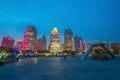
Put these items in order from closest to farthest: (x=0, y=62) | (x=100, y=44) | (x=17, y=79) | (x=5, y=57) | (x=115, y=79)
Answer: (x=115, y=79)
(x=17, y=79)
(x=0, y=62)
(x=5, y=57)
(x=100, y=44)

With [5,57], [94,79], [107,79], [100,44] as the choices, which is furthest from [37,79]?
[100,44]

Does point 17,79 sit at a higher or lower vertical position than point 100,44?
lower

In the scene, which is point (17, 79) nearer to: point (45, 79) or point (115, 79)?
point (45, 79)

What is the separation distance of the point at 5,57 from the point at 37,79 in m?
34.8

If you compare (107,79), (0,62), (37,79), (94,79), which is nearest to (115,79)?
(107,79)

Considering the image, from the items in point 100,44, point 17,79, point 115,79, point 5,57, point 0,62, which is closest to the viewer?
point 115,79

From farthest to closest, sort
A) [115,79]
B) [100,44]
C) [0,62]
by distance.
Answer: [100,44]
[0,62]
[115,79]

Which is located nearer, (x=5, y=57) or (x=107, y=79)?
(x=107, y=79)

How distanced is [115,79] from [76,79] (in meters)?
3.40

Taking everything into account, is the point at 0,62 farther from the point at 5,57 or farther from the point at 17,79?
the point at 17,79

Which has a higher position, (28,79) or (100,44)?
(100,44)

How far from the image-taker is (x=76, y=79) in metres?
16.5

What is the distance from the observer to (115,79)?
15.9 metres

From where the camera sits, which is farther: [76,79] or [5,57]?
[5,57]
